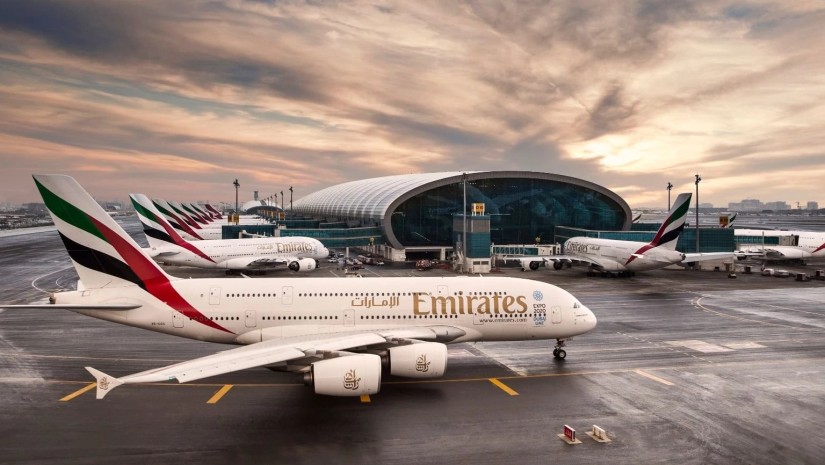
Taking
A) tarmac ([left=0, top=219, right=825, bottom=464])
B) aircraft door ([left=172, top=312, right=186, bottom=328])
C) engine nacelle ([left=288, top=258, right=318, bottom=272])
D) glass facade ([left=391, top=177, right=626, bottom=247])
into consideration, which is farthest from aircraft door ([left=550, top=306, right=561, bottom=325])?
glass facade ([left=391, top=177, right=626, bottom=247])

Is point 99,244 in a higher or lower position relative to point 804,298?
higher

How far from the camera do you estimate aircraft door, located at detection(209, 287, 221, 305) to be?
26.0 meters

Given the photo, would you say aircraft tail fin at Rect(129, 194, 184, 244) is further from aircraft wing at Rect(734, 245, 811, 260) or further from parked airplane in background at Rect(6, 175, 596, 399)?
aircraft wing at Rect(734, 245, 811, 260)

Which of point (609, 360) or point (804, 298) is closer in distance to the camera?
point (609, 360)

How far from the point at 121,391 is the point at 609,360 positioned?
2691 cm

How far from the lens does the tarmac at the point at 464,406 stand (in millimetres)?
18141

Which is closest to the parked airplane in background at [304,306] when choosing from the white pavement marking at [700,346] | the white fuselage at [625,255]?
the white pavement marking at [700,346]

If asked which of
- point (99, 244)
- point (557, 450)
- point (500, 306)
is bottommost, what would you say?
point (557, 450)

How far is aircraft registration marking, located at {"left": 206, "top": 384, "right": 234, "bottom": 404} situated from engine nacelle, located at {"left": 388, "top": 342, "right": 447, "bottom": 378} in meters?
8.30

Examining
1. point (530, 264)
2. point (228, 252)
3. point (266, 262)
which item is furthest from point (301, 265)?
point (530, 264)

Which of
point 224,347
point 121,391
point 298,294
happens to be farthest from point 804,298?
point 121,391

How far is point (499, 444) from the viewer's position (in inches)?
735

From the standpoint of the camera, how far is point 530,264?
76.4m

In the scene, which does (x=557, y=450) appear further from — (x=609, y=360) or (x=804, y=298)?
(x=804, y=298)
